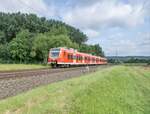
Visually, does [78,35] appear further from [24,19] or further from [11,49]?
[11,49]

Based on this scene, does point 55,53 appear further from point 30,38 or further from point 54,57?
point 30,38

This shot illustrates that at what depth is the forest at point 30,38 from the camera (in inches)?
2571

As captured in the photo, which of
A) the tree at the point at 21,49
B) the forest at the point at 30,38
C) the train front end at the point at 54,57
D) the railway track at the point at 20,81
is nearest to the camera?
the railway track at the point at 20,81

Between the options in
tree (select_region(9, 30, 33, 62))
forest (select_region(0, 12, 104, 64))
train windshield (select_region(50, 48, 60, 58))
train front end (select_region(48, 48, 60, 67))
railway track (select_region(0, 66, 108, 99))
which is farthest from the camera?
tree (select_region(9, 30, 33, 62))

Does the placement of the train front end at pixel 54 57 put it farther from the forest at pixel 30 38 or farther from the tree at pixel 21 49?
the tree at pixel 21 49

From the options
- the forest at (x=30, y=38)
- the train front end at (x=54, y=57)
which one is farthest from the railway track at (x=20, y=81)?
the forest at (x=30, y=38)

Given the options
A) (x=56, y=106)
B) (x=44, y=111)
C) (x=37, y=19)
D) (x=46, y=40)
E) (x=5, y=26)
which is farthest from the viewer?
(x=37, y=19)

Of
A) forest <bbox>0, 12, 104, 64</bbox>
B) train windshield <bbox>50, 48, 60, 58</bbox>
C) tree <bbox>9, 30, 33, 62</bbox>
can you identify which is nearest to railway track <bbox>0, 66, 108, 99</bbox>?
train windshield <bbox>50, 48, 60, 58</bbox>

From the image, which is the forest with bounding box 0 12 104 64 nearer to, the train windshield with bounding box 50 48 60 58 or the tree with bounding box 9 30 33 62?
the tree with bounding box 9 30 33 62

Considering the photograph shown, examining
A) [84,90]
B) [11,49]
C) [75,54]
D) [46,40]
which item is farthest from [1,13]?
[84,90]

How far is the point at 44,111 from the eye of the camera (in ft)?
26.7

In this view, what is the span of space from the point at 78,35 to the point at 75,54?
338 feet

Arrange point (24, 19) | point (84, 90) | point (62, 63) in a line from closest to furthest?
1. point (84, 90)
2. point (62, 63)
3. point (24, 19)

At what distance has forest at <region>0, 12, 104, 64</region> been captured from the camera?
214 ft
